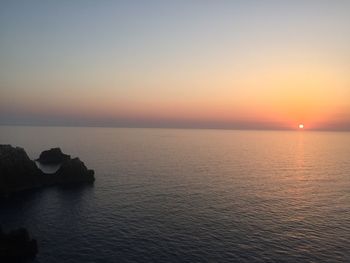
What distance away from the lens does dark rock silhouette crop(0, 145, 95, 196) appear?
84.1 metres

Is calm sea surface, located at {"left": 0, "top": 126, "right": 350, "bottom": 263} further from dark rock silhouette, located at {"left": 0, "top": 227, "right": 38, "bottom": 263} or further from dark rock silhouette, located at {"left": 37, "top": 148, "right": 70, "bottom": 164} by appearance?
dark rock silhouette, located at {"left": 37, "top": 148, "right": 70, "bottom": 164}

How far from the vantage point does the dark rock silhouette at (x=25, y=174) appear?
84062mm

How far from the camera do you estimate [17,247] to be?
4600cm

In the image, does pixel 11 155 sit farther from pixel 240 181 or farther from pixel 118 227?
pixel 240 181

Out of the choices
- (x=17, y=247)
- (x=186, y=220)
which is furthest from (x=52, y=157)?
(x=17, y=247)

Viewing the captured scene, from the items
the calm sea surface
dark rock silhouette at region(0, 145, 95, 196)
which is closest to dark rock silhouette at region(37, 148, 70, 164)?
dark rock silhouette at region(0, 145, 95, 196)

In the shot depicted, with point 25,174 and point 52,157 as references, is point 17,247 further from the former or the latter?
point 52,157

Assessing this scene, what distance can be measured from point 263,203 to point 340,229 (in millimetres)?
19964

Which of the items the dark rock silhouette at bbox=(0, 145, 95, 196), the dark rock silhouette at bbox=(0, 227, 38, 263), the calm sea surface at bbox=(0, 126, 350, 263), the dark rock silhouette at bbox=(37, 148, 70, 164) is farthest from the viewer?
the dark rock silhouette at bbox=(37, 148, 70, 164)

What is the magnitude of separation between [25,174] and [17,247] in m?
48.3

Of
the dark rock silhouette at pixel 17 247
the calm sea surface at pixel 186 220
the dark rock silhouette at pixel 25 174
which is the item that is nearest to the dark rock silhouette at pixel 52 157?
the dark rock silhouette at pixel 25 174

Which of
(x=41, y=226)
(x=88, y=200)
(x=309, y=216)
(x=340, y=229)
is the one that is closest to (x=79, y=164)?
(x=88, y=200)

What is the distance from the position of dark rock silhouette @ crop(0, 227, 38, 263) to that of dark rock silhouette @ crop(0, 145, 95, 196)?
37.5 metres

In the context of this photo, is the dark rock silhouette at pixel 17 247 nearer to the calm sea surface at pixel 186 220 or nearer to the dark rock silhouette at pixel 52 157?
the calm sea surface at pixel 186 220
